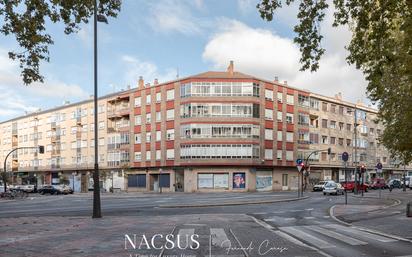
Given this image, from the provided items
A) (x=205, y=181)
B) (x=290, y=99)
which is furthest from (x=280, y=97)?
(x=205, y=181)

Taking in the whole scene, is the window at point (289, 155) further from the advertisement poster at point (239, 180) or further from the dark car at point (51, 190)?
the dark car at point (51, 190)

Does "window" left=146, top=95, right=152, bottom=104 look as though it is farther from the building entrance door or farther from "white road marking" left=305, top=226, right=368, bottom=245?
"white road marking" left=305, top=226, right=368, bottom=245

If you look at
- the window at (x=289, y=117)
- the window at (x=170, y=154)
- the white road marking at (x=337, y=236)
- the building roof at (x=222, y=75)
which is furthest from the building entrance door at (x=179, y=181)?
the white road marking at (x=337, y=236)

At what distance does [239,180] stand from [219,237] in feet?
181

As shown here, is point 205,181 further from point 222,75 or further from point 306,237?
point 306,237

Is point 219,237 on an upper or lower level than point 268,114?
lower

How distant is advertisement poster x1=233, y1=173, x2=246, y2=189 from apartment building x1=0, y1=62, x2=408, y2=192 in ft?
0.47

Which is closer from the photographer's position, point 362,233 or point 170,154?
point 362,233

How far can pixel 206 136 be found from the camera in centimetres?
6719

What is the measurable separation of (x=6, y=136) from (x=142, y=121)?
5501cm

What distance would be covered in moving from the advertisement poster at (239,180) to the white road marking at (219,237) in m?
52.6

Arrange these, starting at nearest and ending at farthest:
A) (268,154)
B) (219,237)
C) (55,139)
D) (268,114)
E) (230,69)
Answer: (219,237), (268,154), (268,114), (230,69), (55,139)

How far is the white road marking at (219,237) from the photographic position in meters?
11.6

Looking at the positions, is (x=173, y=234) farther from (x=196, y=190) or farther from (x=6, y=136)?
(x=6, y=136)
